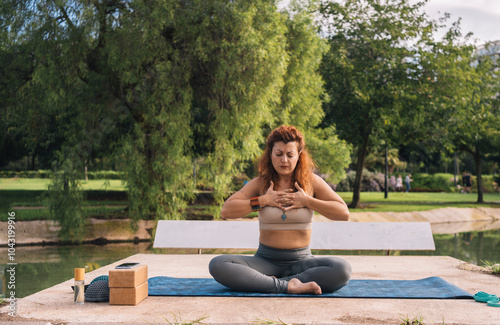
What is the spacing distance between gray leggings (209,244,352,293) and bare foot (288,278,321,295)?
0.06 metres

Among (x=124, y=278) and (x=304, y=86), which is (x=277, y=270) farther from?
(x=304, y=86)

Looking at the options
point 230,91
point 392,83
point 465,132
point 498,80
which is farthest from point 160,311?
point 498,80

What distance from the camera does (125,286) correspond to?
4359 millimetres

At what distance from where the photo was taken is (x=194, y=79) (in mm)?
14023

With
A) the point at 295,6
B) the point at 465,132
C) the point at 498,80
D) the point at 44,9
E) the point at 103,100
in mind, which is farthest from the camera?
the point at 498,80

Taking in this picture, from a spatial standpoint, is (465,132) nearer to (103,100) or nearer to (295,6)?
(295,6)

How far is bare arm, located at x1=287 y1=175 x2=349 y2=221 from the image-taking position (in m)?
4.67

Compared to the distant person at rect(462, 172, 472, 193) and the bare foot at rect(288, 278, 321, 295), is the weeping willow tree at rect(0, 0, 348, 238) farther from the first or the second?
the distant person at rect(462, 172, 472, 193)

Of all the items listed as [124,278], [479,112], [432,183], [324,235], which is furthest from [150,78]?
[432,183]

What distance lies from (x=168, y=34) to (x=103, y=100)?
95.7 inches

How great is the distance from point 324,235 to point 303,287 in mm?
2581

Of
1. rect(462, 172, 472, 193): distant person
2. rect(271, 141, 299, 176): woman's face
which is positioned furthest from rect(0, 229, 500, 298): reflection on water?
rect(462, 172, 472, 193): distant person

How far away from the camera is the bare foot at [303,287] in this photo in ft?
15.2

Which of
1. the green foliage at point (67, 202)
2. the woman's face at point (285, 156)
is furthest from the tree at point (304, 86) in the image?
the woman's face at point (285, 156)
